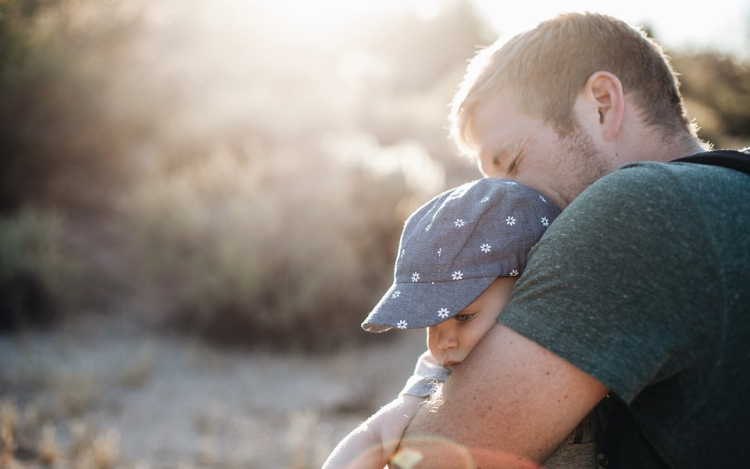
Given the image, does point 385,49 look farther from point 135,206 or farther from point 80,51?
point 135,206

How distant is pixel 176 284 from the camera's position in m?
6.74

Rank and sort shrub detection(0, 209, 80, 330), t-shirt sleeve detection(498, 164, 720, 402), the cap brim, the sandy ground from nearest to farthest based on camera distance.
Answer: t-shirt sleeve detection(498, 164, 720, 402)
the cap brim
the sandy ground
shrub detection(0, 209, 80, 330)

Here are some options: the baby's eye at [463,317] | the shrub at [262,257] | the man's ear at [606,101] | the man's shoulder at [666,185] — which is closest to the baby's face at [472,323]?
the baby's eye at [463,317]

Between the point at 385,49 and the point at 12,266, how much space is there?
25918mm

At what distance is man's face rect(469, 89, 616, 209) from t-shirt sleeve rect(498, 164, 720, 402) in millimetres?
565

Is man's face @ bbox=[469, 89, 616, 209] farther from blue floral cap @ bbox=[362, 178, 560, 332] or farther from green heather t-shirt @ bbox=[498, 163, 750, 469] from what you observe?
green heather t-shirt @ bbox=[498, 163, 750, 469]

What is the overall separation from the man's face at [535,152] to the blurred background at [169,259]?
1.14 ft

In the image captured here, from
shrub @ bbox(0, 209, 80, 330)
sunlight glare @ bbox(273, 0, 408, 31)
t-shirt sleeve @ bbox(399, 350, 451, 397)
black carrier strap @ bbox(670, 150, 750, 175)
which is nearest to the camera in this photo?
black carrier strap @ bbox(670, 150, 750, 175)

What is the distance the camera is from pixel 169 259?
263 inches

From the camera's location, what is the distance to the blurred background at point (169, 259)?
15.4 ft

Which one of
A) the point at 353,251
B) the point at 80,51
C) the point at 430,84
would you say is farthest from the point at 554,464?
the point at 430,84

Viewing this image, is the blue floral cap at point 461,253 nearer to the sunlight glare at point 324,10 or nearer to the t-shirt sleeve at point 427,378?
the t-shirt sleeve at point 427,378

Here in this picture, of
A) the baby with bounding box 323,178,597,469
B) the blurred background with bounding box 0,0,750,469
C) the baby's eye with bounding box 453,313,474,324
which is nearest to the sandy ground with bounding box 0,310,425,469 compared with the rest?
the blurred background with bounding box 0,0,750,469

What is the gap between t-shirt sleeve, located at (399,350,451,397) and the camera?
5.70ft
